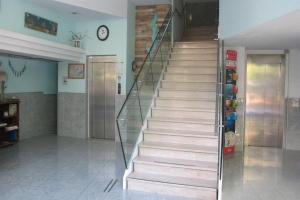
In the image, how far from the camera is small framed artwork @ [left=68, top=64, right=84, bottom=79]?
351 inches

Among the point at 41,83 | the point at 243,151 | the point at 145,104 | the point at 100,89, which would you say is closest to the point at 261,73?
the point at 243,151

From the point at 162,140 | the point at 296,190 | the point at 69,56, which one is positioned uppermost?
the point at 69,56

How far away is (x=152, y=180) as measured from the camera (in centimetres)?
A: 486

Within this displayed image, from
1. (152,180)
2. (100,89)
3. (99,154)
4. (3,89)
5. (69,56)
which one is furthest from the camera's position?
(100,89)

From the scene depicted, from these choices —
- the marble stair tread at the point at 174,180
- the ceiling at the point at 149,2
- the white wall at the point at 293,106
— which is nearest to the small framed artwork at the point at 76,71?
the ceiling at the point at 149,2

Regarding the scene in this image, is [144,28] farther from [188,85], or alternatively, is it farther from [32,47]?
[32,47]

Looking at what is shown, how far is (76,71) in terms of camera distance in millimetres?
8969

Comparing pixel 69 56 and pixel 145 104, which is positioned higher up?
pixel 69 56

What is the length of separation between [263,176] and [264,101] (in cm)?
327

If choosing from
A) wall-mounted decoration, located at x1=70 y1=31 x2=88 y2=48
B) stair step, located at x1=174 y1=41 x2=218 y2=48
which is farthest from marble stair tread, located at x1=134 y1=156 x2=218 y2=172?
wall-mounted decoration, located at x1=70 y1=31 x2=88 y2=48

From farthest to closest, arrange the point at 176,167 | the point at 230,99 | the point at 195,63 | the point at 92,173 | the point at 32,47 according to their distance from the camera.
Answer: the point at 195,63
the point at 230,99
the point at 32,47
the point at 92,173
the point at 176,167

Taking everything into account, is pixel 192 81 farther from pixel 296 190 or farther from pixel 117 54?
pixel 296 190

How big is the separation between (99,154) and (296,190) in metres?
4.32

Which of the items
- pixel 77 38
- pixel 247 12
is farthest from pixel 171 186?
→ pixel 77 38
